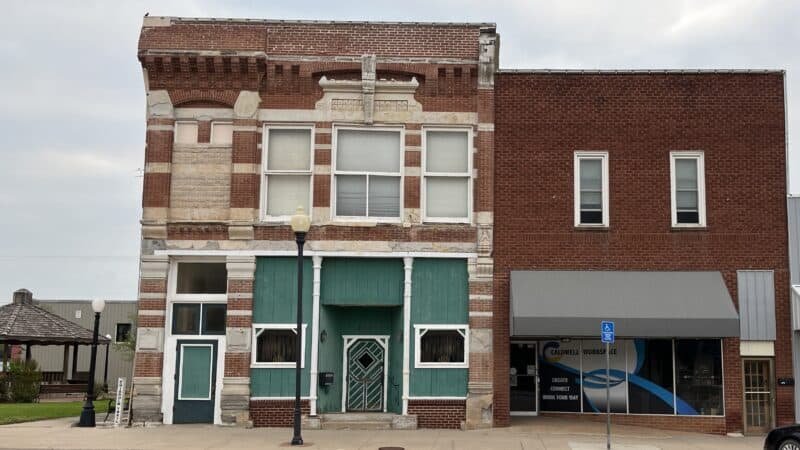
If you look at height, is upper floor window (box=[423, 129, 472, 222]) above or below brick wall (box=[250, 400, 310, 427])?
above

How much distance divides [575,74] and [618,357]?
24.1 feet

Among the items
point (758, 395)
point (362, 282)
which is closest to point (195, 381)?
point (362, 282)

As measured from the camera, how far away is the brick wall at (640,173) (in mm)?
21484

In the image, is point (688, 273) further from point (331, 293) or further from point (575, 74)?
point (331, 293)

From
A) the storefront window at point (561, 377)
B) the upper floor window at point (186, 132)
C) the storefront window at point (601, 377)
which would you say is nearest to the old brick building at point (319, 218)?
the upper floor window at point (186, 132)

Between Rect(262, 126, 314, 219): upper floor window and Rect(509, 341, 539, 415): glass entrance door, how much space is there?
6.87 m

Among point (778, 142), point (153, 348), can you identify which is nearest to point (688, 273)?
point (778, 142)

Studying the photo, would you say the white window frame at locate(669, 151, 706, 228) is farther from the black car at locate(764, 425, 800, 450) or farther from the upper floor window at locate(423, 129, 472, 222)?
the black car at locate(764, 425, 800, 450)

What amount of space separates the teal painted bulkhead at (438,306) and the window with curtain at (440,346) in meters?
0.15

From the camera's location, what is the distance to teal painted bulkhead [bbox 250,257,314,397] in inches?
838

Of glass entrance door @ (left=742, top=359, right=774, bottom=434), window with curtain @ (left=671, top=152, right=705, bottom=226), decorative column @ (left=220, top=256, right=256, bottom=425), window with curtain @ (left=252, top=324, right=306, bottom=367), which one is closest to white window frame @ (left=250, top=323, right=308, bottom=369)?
window with curtain @ (left=252, top=324, right=306, bottom=367)

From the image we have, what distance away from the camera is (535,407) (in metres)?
22.5

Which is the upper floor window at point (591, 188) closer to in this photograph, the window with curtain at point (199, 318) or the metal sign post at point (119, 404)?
the window with curtain at point (199, 318)

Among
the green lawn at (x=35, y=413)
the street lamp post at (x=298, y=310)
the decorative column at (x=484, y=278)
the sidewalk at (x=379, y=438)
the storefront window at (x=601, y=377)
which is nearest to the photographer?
the sidewalk at (x=379, y=438)
